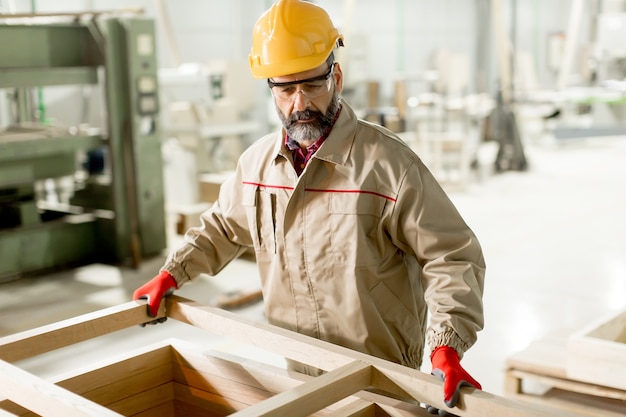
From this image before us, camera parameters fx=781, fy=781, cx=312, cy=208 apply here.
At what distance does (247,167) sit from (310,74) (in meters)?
0.41

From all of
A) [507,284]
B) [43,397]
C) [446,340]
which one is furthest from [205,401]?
[507,284]

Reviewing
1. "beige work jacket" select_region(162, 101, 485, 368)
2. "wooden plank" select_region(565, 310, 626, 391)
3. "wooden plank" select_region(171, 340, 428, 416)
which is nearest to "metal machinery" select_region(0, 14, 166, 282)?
"wooden plank" select_region(171, 340, 428, 416)

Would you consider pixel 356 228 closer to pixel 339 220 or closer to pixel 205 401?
pixel 339 220

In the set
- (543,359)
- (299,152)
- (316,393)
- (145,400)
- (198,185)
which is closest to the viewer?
(316,393)

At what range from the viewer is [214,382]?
8.17 feet

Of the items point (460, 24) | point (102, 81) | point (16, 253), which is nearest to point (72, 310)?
point (16, 253)

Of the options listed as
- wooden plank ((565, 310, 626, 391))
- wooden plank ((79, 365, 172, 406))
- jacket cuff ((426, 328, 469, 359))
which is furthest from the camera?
wooden plank ((565, 310, 626, 391))

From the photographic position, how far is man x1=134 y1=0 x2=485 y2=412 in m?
2.12

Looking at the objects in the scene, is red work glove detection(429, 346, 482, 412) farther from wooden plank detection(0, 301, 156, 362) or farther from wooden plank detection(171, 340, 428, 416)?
wooden plank detection(0, 301, 156, 362)

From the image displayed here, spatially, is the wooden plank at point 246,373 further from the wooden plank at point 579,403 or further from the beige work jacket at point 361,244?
the wooden plank at point 579,403

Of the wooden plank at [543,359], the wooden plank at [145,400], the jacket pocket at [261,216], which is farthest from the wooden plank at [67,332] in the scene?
the wooden plank at [543,359]

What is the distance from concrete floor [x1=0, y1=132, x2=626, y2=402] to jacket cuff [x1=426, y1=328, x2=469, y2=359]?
214 cm

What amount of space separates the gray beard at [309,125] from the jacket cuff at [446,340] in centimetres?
67

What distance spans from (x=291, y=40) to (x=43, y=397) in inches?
44.5
